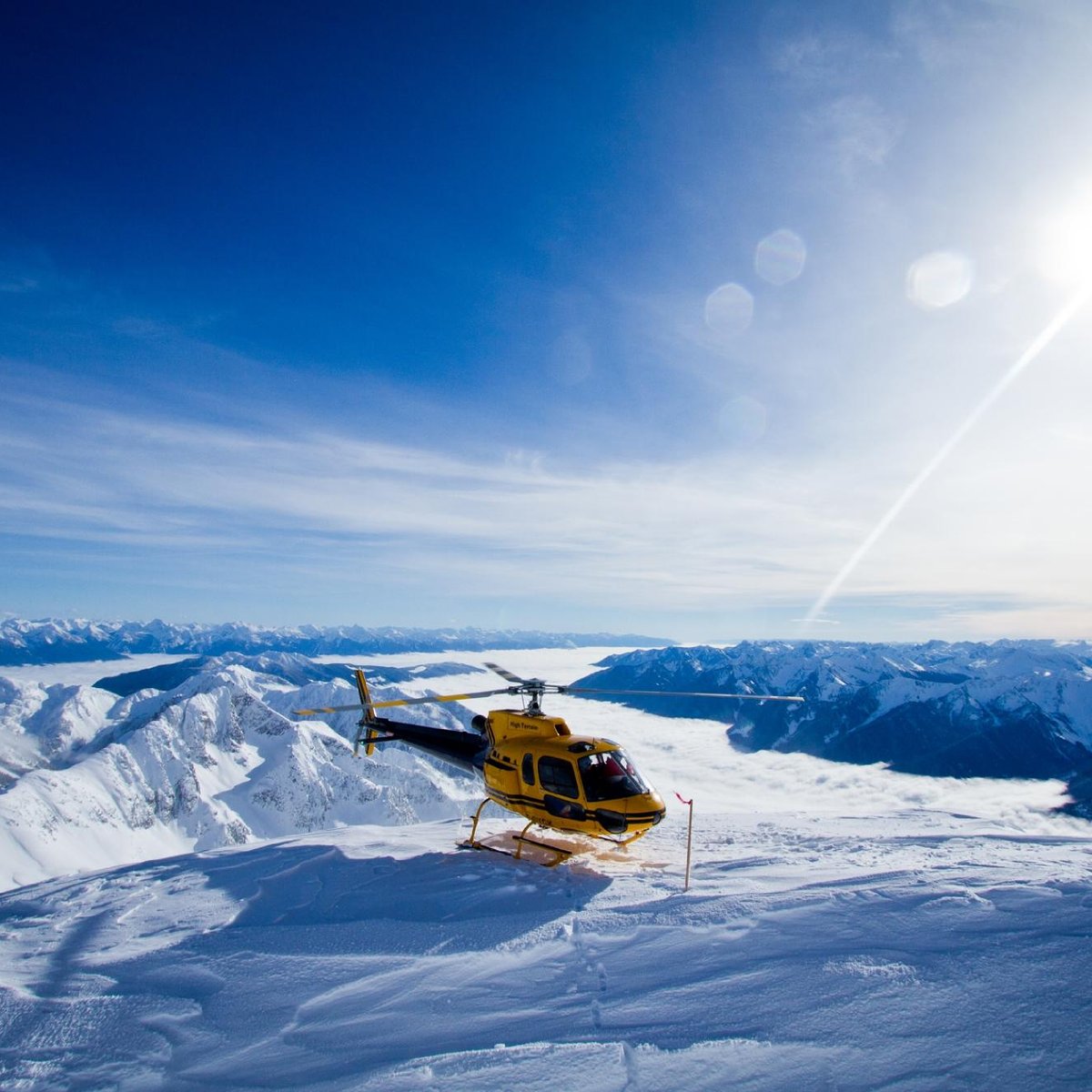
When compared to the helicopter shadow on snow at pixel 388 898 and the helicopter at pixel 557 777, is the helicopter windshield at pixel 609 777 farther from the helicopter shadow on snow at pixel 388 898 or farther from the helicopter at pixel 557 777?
the helicopter shadow on snow at pixel 388 898

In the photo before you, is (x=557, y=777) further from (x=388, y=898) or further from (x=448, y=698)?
(x=388, y=898)

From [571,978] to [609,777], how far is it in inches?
258

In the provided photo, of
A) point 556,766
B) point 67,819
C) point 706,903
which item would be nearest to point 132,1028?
point 706,903

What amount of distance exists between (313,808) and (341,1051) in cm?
22193

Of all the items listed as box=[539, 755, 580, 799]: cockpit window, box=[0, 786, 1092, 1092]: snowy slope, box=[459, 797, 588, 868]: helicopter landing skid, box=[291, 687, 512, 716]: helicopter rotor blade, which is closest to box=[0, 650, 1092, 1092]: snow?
box=[0, 786, 1092, 1092]: snowy slope

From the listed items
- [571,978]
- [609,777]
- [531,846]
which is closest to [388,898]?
[531,846]

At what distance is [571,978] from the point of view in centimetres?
713

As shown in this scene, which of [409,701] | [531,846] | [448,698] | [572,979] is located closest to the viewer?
[572,979]

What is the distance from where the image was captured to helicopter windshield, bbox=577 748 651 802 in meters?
13.3

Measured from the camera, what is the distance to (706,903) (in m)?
9.04

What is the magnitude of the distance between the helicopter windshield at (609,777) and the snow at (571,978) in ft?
5.41

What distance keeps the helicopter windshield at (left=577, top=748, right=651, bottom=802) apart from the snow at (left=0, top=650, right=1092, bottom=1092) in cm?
165

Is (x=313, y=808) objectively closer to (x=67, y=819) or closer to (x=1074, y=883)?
(x=67, y=819)

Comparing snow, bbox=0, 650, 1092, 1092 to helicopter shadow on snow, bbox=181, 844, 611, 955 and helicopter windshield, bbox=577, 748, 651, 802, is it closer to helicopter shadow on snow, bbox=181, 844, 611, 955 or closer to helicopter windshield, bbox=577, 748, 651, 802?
helicopter shadow on snow, bbox=181, 844, 611, 955
